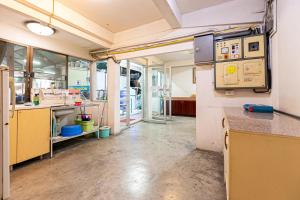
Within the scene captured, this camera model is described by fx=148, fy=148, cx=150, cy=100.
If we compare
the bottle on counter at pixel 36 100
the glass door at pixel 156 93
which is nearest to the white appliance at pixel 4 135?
the bottle on counter at pixel 36 100

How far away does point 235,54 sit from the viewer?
2516mm

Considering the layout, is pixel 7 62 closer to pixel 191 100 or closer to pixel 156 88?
pixel 156 88

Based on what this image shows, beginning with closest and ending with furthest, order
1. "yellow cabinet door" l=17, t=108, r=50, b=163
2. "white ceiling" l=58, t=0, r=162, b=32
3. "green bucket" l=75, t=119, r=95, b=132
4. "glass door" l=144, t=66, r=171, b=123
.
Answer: "yellow cabinet door" l=17, t=108, r=50, b=163 < "white ceiling" l=58, t=0, r=162, b=32 < "green bucket" l=75, t=119, r=95, b=132 < "glass door" l=144, t=66, r=171, b=123

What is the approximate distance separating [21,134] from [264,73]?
384 centimetres

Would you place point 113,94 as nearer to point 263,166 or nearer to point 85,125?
point 85,125

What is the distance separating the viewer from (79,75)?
4.24 meters

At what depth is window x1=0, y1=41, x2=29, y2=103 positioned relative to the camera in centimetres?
276

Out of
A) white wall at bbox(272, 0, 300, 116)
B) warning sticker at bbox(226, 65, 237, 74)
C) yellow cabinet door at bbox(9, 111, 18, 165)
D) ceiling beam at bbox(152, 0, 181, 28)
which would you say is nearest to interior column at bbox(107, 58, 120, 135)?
ceiling beam at bbox(152, 0, 181, 28)

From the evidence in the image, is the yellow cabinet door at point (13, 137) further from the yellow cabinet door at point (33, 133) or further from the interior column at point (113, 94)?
the interior column at point (113, 94)

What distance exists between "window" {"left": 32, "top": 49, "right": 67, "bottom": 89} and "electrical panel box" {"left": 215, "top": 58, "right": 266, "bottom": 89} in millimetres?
3565

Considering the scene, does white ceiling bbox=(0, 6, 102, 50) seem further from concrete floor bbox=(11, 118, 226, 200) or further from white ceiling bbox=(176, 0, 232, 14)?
concrete floor bbox=(11, 118, 226, 200)

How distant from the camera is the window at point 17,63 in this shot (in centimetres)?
276

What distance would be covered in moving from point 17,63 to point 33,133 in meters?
1.56

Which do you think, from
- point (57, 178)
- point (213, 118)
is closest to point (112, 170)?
point (57, 178)
